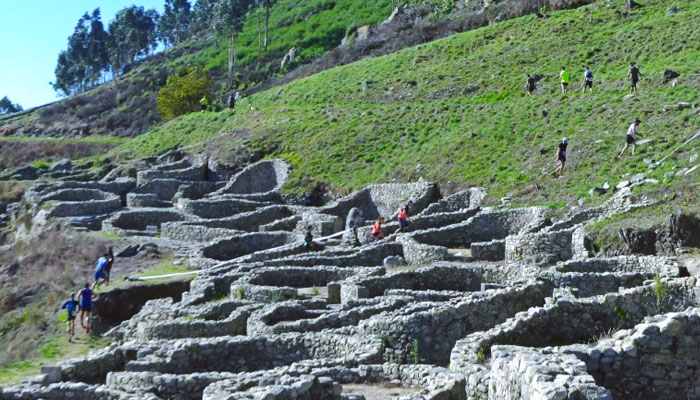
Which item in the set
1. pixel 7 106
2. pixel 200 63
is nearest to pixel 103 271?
pixel 200 63

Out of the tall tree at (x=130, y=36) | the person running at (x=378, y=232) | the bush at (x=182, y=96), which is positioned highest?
the tall tree at (x=130, y=36)

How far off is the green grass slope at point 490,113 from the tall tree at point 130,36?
72288 millimetres

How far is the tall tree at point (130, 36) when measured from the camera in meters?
140

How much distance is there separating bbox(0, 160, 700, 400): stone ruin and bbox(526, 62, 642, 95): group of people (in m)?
10.1

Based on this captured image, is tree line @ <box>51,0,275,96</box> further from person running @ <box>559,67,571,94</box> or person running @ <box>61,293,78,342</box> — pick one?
person running @ <box>61,293,78,342</box>

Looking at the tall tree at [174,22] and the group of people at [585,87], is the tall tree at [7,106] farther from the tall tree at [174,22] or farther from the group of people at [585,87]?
the group of people at [585,87]

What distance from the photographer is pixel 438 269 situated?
25641 mm

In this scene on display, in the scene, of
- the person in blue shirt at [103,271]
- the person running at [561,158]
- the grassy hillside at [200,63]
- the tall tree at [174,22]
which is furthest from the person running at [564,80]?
the tall tree at [174,22]

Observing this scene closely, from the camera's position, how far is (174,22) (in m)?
156

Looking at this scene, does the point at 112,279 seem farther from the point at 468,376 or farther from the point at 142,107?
the point at 142,107

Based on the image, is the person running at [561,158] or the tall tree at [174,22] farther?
the tall tree at [174,22]

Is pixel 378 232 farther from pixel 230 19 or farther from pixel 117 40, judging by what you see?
pixel 117 40

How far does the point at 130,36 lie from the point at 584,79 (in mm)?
101998

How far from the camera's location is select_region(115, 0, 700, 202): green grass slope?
36.6m
